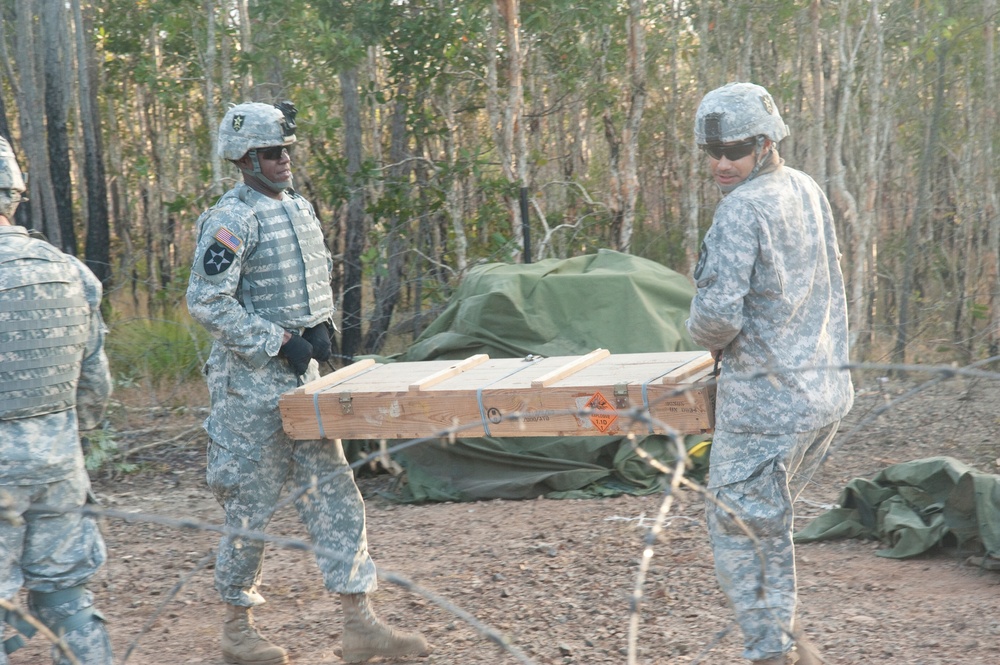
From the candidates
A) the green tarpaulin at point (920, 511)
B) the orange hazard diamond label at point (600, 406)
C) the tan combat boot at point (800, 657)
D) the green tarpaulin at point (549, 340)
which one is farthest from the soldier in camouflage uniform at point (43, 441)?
the green tarpaulin at point (920, 511)

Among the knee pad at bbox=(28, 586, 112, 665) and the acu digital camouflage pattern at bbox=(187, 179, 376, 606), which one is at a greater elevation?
the acu digital camouflage pattern at bbox=(187, 179, 376, 606)

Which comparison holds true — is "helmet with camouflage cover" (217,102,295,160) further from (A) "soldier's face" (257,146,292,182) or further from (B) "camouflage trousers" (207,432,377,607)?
(B) "camouflage trousers" (207,432,377,607)

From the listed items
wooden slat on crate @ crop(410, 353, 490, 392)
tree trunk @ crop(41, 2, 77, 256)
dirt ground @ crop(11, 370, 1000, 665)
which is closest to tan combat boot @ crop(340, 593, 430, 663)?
dirt ground @ crop(11, 370, 1000, 665)

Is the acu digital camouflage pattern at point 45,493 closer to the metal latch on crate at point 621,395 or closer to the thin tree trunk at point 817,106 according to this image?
the metal latch on crate at point 621,395

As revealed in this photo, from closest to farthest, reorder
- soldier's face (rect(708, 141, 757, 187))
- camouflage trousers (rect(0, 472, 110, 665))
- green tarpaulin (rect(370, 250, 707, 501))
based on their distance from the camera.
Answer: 1. camouflage trousers (rect(0, 472, 110, 665))
2. soldier's face (rect(708, 141, 757, 187))
3. green tarpaulin (rect(370, 250, 707, 501))

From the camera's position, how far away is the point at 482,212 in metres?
9.65

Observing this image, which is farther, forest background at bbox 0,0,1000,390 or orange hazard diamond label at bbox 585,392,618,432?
forest background at bbox 0,0,1000,390

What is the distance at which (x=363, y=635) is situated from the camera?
3.70 meters

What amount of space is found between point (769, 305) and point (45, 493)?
7.28ft

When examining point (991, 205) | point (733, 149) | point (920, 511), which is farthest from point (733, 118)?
point (991, 205)

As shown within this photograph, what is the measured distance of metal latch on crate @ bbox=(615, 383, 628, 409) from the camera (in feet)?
11.1

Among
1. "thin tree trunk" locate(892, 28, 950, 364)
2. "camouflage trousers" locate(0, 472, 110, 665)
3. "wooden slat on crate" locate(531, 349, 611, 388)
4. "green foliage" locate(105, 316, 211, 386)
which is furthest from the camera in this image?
"thin tree trunk" locate(892, 28, 950, 364)

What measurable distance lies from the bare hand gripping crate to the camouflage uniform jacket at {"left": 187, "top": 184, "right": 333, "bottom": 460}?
0.40 ft

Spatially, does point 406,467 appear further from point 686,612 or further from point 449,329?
point 686,612
